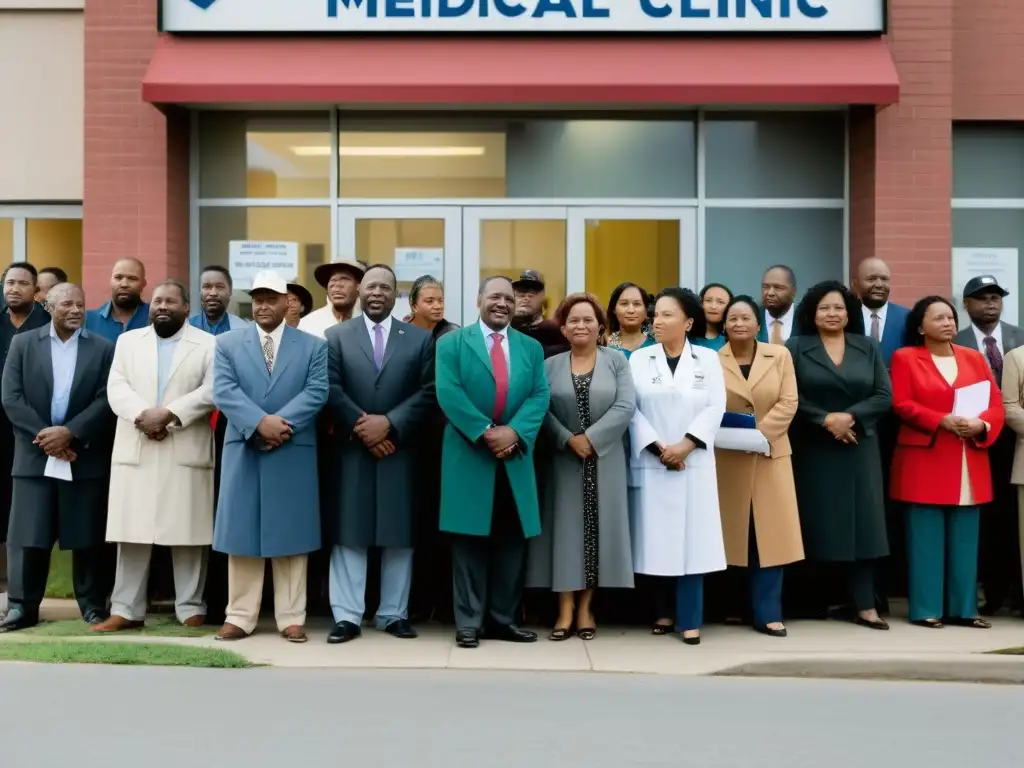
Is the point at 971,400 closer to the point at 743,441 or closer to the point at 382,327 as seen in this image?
the point at 743,441

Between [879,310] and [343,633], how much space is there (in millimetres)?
4844

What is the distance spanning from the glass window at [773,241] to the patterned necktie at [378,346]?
4.80 meters

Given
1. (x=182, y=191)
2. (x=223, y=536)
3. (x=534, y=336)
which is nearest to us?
(x=223, y=536)

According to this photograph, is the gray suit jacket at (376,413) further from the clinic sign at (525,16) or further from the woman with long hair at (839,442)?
the clinic sign at (525,16)

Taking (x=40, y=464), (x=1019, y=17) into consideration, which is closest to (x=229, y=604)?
(x=40, y=464)

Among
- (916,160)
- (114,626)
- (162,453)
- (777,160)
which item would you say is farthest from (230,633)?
(916,160)

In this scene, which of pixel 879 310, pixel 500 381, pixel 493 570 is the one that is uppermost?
pixel 879 310

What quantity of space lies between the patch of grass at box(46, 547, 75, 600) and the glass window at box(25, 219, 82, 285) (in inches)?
157

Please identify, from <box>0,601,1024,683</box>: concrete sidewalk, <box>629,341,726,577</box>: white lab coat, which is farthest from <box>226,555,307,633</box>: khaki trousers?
<box>629,341,726,577</box>: white lab coat

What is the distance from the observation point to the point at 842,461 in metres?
8.77

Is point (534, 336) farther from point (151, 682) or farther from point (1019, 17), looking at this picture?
point (1019, 17)

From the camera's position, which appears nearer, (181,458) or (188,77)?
(181,458)

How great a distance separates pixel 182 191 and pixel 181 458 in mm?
4357

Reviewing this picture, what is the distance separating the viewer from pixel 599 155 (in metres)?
12.4
